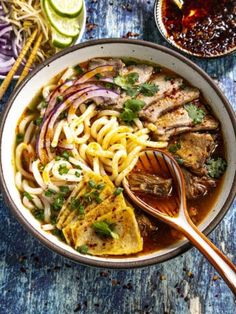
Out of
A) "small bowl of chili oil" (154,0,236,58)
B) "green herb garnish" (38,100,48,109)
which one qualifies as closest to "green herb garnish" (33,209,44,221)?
"green herb garnish" (38,100,48,109)

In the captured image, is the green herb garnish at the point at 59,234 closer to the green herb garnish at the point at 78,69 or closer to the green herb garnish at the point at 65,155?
the green herb garnish at the point at 65,155

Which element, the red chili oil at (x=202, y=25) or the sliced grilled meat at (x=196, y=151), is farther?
the red chili oil at (x=202, y=25)

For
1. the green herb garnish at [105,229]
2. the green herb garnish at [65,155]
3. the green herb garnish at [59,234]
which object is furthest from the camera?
the green herb garnish at [65,155]

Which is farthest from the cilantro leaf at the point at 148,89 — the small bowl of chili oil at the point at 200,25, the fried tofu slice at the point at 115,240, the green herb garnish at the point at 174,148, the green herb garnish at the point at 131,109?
the fried tofu slice at the point at 115,240

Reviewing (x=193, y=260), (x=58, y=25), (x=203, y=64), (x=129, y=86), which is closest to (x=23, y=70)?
(x=58, y=25)

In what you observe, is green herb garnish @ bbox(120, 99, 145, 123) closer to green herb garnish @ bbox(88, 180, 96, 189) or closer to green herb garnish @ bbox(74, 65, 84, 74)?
green herb garnish @ bbox(74, 65, 84, 74)

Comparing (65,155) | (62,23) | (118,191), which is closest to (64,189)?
(65,155)

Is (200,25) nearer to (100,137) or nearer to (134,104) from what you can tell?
(134,104)
